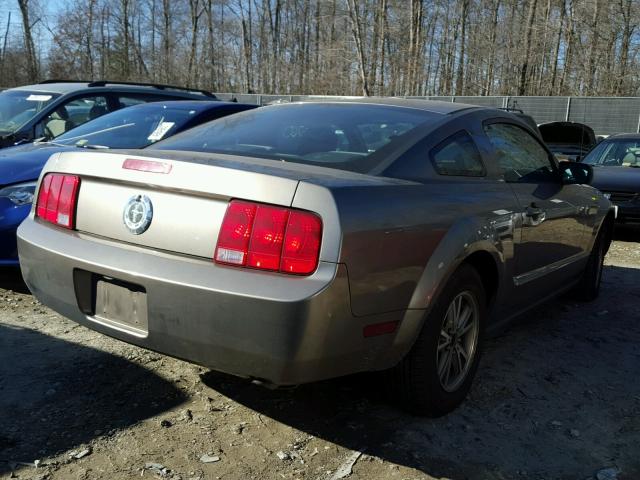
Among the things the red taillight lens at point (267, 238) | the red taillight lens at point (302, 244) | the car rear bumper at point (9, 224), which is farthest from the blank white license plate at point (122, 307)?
the car rear bumper at point (9, 224)

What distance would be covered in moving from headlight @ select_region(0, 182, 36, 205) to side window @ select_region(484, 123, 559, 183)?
3185mm

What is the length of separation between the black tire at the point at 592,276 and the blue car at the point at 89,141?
12.0ft

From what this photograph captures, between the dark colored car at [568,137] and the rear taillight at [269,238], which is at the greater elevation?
the rear taillight at [269,238]

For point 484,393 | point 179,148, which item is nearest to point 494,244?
Answer: point 484,393

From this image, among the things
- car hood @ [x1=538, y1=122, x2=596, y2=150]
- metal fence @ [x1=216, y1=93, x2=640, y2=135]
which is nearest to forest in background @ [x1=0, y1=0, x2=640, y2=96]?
metal fence @ [x1=216, y1=93, x2=640, y2=135]

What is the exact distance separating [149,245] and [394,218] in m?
1.00

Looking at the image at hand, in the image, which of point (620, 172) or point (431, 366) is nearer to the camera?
point (431, 366)

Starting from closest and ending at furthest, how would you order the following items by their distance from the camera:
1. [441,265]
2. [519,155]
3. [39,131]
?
[441,265] < [519,155] < [39,131]

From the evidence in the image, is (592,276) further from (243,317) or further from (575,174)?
(243,317)

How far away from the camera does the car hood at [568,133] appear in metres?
15.1

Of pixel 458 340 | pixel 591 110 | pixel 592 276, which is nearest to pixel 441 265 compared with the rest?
pixel 458 340

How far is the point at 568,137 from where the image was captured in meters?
15.6

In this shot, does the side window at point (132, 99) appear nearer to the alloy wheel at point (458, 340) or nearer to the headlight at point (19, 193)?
the headlight at point (19, 193)

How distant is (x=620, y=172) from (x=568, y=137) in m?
7.13
